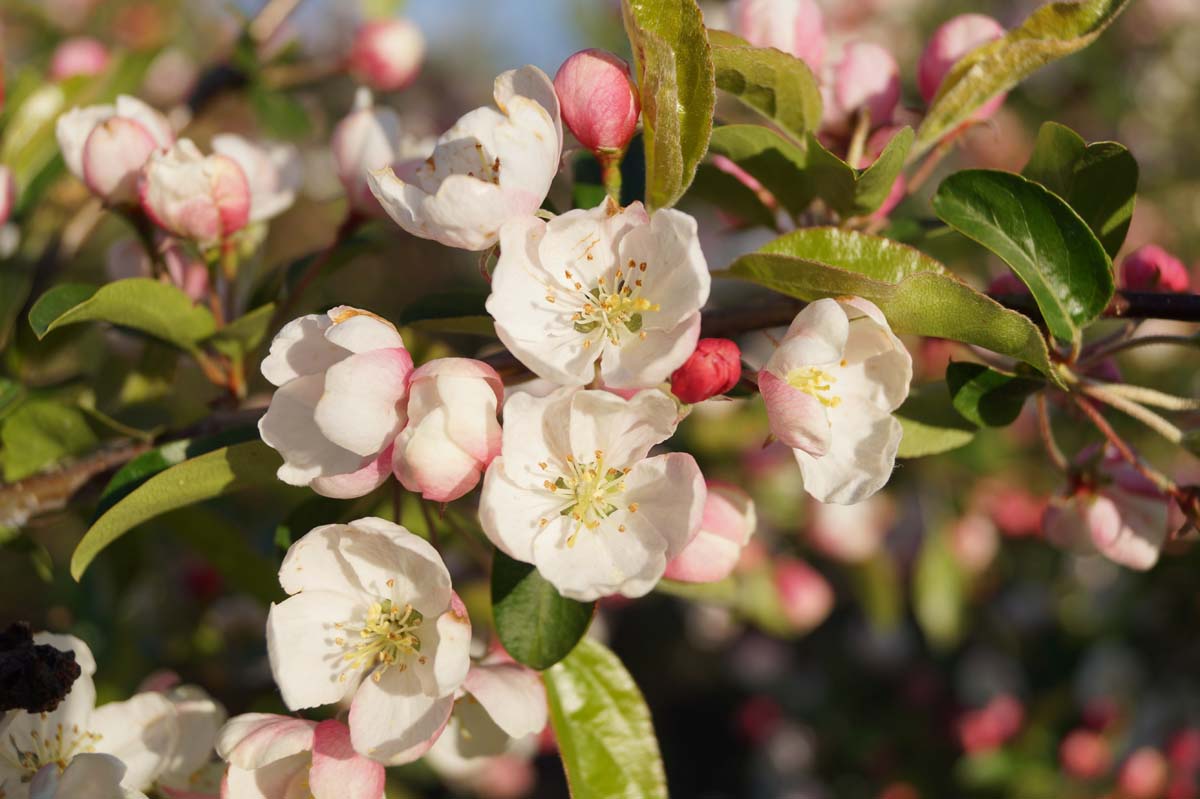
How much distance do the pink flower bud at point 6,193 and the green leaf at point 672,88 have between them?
99 cm

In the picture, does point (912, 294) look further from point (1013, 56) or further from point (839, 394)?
point (1013, 56)

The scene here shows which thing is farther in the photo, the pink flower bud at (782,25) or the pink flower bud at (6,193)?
the pink flower bud at (6,193)

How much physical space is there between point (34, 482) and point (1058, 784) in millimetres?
2134

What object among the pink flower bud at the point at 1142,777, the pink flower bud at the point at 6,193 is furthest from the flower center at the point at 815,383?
the pink flower bud at the point at 1142,777

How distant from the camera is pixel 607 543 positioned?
890 millimetres

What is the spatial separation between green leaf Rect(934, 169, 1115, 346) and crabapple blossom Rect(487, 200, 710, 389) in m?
0.29

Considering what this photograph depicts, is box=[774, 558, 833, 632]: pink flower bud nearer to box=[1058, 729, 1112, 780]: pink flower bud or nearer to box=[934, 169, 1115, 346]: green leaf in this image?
box=[1058, 729, 1112, 780]: pink flower bud

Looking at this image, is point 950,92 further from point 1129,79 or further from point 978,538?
point 1129,79

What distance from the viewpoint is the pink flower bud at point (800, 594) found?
2.28m

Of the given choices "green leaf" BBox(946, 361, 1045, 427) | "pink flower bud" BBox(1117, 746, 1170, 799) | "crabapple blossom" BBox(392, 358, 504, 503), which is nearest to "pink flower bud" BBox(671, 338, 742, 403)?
"crabapple blossom" BBox(392, 358, 504, 503)

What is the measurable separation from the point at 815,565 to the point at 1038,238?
1.95 m

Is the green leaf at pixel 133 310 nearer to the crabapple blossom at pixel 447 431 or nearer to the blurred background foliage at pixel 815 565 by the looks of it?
the blurred background foliage at pixel 815 565

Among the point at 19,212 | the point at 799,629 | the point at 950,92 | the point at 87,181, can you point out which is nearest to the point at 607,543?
the point at 950,92

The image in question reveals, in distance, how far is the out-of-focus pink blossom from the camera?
2289 millimetres
